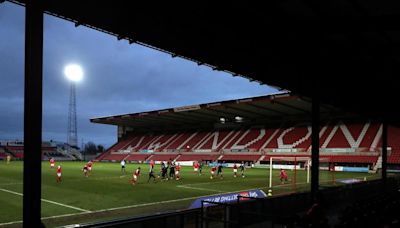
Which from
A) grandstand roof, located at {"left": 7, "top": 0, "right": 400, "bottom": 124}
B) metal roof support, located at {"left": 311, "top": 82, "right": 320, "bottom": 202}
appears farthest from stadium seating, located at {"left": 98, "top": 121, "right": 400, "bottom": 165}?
grandstand roof, located at {"left": 7, "top": 0, "right": 400, "bottom": 124}

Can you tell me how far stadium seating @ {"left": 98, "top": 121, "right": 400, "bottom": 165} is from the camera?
166ft

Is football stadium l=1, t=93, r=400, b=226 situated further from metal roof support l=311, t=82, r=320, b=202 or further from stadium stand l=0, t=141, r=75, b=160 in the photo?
metal roof support l=311, t=82, r=320, b=202

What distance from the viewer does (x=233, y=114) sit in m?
65.1

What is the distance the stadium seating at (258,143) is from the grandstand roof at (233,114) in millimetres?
1836

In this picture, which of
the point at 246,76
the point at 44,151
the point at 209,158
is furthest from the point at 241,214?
the point at 44,151

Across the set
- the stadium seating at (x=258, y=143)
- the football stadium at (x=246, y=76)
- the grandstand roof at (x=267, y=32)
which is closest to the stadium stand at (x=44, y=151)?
the stadium seating at (x=258, y=143)

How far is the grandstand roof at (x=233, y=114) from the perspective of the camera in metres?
54.4

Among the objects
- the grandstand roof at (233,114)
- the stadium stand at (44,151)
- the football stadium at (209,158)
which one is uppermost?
the grandstand roof at (233,114)

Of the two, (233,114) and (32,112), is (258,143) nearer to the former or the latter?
(233,114)

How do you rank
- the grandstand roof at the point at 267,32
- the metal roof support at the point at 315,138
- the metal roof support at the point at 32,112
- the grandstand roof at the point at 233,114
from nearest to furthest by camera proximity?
the metal roof support at the point at 32,112 → the grandstand roof at the point at 267,32 → the metal roof support at the point at 315,138 → the grandstand roof at the point at 233,114

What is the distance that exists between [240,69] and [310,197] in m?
7.61

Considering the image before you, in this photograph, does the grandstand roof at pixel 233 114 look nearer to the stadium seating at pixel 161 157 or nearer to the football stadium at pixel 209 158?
the football stadium at pixel 209 158

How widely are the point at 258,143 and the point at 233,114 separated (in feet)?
23.2

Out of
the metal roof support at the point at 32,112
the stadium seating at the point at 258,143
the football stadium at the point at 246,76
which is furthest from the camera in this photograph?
the stadium seating at the point at 258,143
